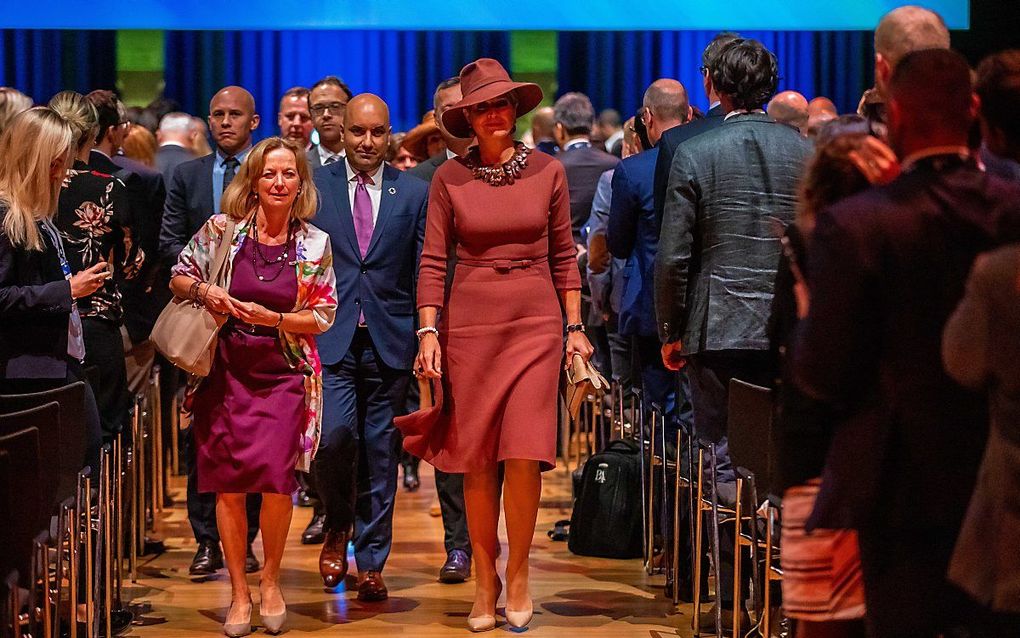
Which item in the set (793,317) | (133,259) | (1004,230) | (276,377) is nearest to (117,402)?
(133,259)

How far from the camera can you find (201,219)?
5.98 meters

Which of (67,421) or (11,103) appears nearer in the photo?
(67,421)

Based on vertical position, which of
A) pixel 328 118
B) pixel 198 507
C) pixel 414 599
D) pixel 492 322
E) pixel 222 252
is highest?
pixel 328 118

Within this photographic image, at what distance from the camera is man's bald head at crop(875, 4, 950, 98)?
3.71 m

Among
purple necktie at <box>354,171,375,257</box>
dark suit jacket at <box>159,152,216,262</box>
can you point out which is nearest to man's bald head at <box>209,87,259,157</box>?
dark suit jacket at <box>159,152,216,262</box>

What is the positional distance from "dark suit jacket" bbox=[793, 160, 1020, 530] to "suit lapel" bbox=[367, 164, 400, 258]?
3.09m

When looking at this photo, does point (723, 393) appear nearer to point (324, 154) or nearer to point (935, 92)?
point (935, 92)

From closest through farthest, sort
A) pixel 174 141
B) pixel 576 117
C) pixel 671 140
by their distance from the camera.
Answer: pixel 671 140
pixel 576 117
pixel 174 141

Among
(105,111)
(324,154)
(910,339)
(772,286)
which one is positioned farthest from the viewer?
(324,154)

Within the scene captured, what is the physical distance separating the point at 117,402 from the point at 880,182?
3.68 meters

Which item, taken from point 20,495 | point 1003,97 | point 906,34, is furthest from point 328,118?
point 1003,97

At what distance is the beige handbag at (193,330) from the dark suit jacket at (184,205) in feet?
3.22

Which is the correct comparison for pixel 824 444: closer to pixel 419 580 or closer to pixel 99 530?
pixel 99 530

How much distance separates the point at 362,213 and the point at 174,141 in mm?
3361
